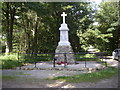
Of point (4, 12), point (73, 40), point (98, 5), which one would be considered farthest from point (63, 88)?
point (98, 5)

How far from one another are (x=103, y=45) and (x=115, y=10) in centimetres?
531

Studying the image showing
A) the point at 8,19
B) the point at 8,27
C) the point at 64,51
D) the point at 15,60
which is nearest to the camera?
the point at 15,60

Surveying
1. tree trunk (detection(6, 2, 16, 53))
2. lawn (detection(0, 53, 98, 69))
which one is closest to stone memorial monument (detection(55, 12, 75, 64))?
lawn (detection(0, 53, 98, 69))

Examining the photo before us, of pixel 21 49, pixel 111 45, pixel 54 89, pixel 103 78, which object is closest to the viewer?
pixel 54 89

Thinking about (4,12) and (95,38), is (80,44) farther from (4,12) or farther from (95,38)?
(4,12)

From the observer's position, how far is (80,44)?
20.3 meters

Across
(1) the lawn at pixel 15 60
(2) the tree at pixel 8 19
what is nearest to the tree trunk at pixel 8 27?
(2) the tree at pixel 8 19

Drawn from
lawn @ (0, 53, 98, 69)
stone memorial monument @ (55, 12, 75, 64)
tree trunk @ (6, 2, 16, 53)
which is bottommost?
lawn @ (0, 53, 98, 69)

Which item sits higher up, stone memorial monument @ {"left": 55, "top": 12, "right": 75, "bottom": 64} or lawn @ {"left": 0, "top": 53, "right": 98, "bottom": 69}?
stone memorial monument @ {"left": 55, "top": 12, "right": 75, "bottom": 64}

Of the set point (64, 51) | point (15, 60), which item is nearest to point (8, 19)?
point (15, 60)

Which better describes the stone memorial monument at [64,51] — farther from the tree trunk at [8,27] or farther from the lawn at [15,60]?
the tree trunk at [8,27]

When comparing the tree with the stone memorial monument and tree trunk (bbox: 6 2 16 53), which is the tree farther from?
the stone memorial monument

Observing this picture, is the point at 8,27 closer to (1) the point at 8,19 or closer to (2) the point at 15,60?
(1) the point at 8,19

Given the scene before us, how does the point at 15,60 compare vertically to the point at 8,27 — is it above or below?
below
